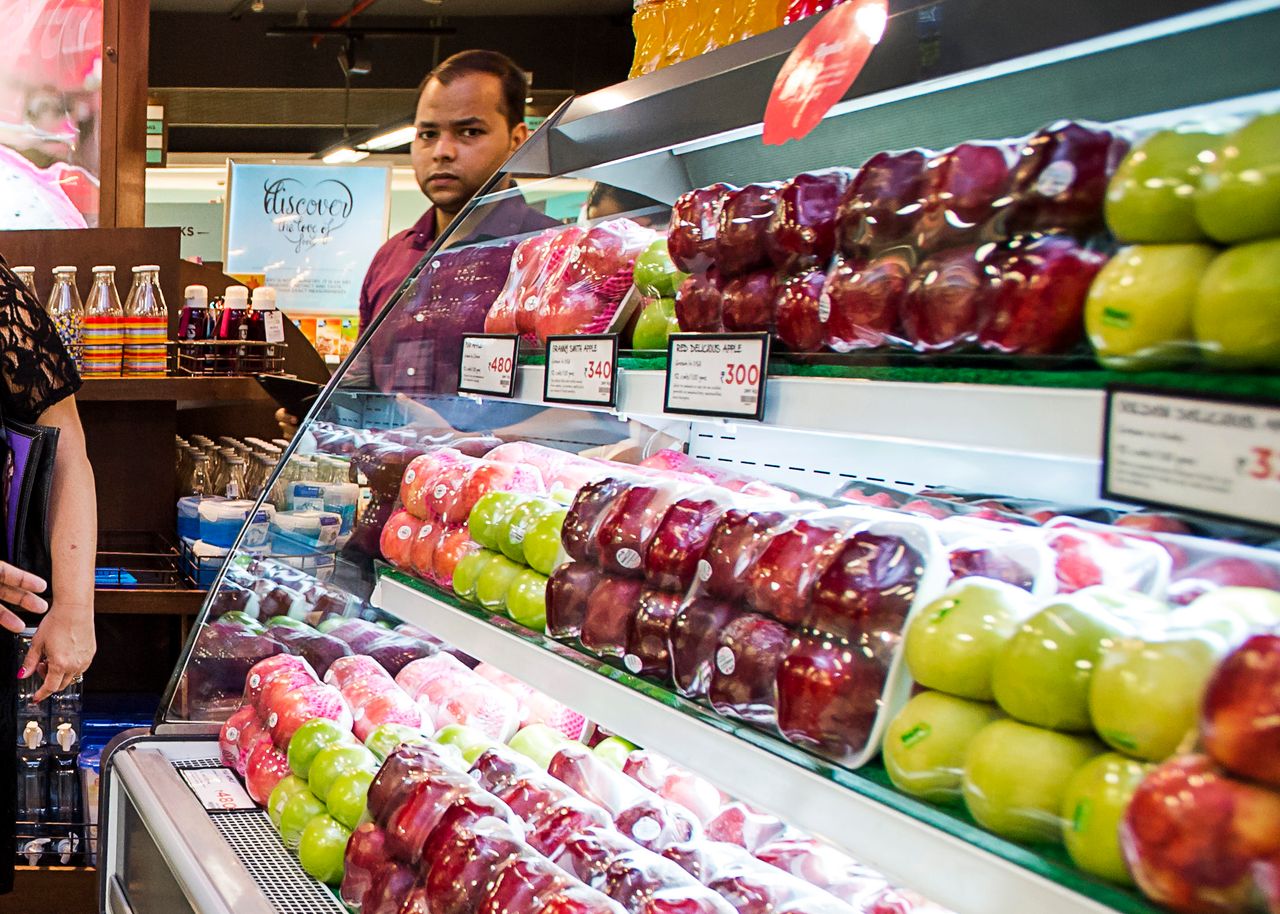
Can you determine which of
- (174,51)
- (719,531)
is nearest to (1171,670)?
(719,531)

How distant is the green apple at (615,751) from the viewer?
5.82ft

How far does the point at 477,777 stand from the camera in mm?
1706

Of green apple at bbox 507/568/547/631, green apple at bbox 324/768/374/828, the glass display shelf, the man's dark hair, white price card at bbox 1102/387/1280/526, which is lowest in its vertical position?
green apple at bbox 324/768/374/828

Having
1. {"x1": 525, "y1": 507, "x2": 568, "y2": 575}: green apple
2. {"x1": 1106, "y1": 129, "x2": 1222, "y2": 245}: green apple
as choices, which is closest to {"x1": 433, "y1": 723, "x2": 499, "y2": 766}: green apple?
{"x1": 525, "y1": 507, "x2": 568, "y2": 575}: green apple

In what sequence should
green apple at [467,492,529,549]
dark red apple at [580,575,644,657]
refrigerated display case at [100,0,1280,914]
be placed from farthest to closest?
green apple at [467,492,529,549]
dark red apple at [580,575,644,657]
refrigerated display case at [100,0,1280,914]

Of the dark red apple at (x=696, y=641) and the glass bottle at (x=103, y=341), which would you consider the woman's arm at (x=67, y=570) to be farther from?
the dark red apple at (x=696, y=641)

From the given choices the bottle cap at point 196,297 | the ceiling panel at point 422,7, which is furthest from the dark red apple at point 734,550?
the ceiling panel at point 422,7

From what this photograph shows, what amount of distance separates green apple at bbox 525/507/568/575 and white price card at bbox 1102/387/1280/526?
853mm

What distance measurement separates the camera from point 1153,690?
0.80m

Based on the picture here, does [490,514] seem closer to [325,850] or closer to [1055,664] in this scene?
[325,850]

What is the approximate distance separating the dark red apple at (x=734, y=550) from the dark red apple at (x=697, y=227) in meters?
0.29

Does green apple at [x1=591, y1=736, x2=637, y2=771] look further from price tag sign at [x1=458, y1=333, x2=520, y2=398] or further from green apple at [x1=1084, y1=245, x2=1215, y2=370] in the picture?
green apple at [x1=1084, y1=245, x2=1215, y2=370]

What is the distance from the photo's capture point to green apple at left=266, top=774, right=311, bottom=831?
1.85 m

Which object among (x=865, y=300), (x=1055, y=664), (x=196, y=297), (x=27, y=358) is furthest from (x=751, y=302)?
(x=196, y=297)
